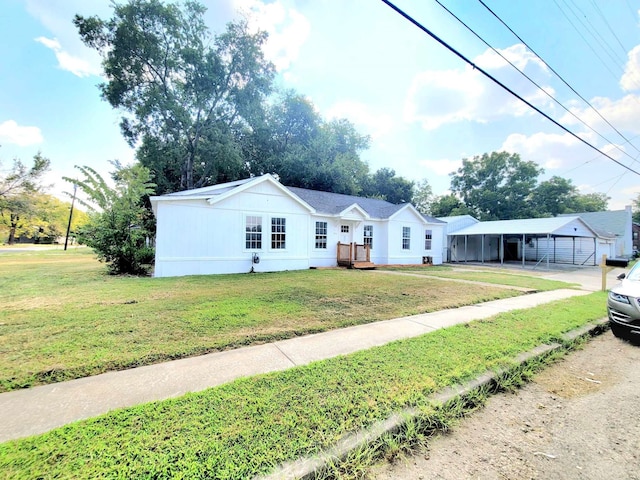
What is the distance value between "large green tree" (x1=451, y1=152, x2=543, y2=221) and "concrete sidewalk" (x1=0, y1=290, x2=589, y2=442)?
39681 millimetres

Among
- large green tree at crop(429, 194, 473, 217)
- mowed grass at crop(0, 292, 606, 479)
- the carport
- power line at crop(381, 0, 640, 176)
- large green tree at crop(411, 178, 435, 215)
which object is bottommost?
mowed grass at crop(0, 292, 606, 479)

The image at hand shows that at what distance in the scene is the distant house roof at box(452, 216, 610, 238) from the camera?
18062mm

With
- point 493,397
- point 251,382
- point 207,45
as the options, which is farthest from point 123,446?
point 207,45

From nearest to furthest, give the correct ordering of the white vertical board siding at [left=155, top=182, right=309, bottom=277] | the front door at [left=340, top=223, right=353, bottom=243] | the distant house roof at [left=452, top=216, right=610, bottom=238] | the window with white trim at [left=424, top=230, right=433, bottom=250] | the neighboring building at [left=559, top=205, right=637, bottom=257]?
1. the white vertical board siding at [left=155, top=182, right=309, bottom=277]
2. the front door at [left=340, top=223, right=353, bottom=243]
3. the distant house roof at [left=452, top=216, right=610, bottom=238]
4. the window with white trim at [left=424, top=230, right=433, bottom=250]
5. the neighboring building at [left=559, top=205, right=637, bottom=257]

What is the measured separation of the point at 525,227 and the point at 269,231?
18.9 m

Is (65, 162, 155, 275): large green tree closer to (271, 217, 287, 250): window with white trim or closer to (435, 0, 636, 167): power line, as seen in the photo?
(271, 217, 287, 250): window with white trim

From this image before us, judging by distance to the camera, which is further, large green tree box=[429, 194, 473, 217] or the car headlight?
large green tree box=[429, 194, 473, 217]

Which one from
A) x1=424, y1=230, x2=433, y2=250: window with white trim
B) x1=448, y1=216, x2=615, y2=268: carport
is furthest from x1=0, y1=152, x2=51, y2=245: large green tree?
x1=448, y1=216, x2=615, y2=268: carport

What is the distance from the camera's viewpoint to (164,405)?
2.40m

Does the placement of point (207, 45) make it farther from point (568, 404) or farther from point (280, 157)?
point (568, 404)

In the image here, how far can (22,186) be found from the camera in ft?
97.5

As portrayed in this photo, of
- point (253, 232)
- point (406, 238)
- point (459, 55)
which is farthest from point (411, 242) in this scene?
point (459, 55)

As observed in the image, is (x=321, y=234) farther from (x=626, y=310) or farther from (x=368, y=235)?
(x=626, y=310)

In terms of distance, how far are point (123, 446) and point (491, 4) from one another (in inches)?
341
